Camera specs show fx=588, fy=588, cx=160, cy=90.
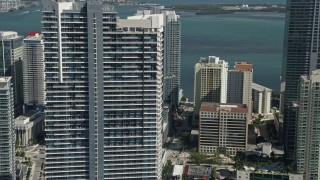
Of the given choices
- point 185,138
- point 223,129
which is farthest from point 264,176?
point 185,138

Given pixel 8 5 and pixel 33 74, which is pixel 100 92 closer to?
pixel 33 74

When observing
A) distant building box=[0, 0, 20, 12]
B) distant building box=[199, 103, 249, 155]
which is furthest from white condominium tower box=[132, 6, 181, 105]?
distant building box=[0, 0, 20, 12]

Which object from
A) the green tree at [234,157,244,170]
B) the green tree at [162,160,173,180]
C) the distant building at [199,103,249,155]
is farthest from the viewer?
the distant building at [199,103,249,155]

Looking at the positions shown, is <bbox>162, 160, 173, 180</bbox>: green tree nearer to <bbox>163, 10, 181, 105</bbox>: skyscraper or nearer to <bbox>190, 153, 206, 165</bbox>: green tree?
<bbox>190, 153, 206, 165</bbox>: green tree

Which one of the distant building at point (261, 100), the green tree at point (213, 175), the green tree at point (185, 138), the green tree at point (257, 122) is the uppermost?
the distant building at point (261, 100)

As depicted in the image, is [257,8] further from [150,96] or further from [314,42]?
[150,96]

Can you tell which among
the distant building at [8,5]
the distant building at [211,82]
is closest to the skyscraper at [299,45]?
the distant building at [211,82]

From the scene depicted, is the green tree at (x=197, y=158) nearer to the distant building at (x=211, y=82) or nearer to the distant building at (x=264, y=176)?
the distant building at (x=264, y=176)
